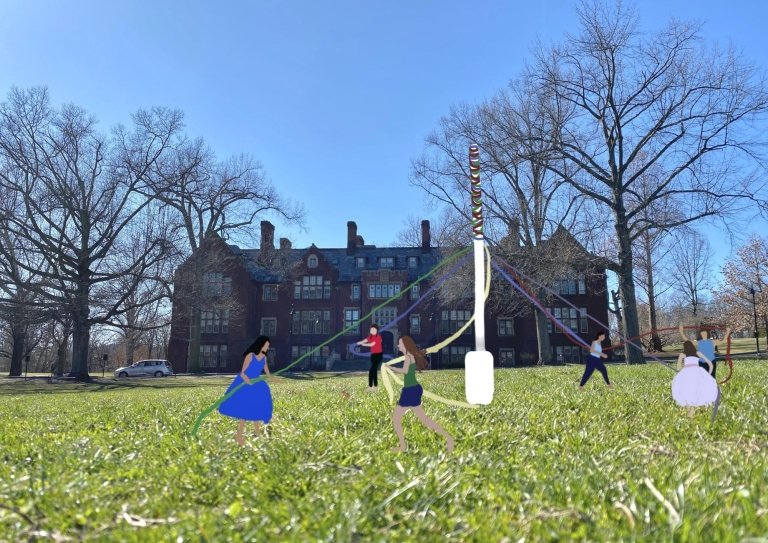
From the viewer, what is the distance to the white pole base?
Result: 158 inches

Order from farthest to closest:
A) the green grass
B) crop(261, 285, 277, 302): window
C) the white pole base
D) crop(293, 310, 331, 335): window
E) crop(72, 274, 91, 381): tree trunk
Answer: crop(261, 285, 277, 302): window → crop(293, 310, 331, 335): window → crop(72, 274, 91, 381): tree trunk → the white pole base → the green grass

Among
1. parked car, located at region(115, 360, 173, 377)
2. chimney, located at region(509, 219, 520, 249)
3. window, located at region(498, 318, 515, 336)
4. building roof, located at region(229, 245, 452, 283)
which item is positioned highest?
building roof, located at region(229, 245, 452, 283)

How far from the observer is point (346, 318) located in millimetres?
56031

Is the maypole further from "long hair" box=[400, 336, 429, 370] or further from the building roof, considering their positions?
the building roof

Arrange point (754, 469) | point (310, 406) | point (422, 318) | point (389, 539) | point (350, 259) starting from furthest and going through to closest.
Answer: point (350, 259) < point (422, 318) < point (310, 406) < point (754, 469) < point (389, 539)

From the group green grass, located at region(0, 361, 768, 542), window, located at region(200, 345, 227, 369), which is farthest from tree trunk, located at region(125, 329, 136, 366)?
green grass, located at region(0, 361, 768, 542)

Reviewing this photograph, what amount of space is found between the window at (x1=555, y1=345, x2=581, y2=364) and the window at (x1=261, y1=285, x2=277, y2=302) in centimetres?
2970

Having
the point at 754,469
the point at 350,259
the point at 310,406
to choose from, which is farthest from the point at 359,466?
the point at 350,259

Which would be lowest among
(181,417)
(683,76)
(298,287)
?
(181,417)

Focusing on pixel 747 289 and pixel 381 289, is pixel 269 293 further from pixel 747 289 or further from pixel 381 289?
pixel 747 289

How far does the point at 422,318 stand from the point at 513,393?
45.7 m

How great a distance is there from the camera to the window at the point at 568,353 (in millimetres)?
53100

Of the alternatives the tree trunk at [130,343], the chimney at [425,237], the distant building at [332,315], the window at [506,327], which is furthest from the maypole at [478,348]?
the chimney at [425,237]

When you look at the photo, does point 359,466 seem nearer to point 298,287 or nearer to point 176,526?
point 176,526
